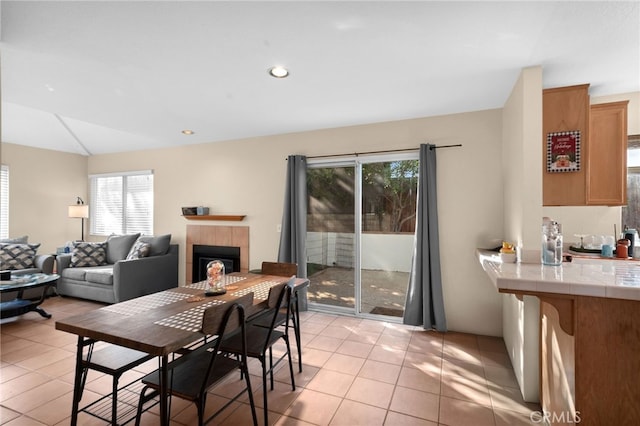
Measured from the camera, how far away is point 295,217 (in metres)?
4.14

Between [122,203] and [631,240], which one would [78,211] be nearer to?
[122,203]

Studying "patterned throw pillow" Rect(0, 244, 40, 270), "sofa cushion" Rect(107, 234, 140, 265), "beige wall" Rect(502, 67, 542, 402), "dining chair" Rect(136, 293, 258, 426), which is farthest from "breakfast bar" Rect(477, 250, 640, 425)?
"patterned throw pillow" Rect(0, 244, 40, 270)

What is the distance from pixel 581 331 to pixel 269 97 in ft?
9.68

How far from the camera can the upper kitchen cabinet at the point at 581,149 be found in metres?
Result: 2.42

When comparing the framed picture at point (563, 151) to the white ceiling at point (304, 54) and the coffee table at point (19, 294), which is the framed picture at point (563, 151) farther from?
the coffee table at point (19, 294)

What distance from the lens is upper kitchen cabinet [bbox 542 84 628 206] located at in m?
2.42

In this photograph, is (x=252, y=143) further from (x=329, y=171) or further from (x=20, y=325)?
(x=20, y=325)

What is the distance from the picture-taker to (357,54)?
7.26 ft

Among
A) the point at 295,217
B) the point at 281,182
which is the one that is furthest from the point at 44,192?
the point at 295,217

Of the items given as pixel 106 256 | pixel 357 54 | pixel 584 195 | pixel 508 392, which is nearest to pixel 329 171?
pixel 357 54

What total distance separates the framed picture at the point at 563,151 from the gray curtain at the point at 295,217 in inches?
107

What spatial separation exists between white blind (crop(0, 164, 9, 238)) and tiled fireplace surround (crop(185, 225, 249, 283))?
3000 mm

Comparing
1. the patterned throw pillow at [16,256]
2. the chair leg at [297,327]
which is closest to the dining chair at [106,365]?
the chair leg at [297,327]

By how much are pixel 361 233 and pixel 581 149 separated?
2337 mm
